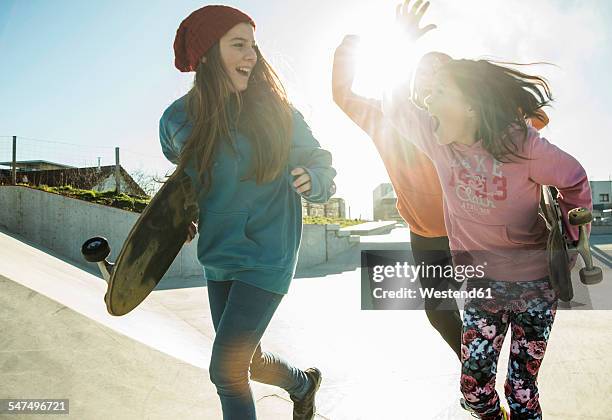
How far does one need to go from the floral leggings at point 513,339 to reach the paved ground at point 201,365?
48 cm

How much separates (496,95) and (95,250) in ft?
5.88

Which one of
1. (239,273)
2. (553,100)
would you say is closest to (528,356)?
(553,100)

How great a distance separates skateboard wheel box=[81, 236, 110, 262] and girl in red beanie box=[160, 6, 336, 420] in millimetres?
494

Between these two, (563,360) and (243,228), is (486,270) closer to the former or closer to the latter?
(243,228)

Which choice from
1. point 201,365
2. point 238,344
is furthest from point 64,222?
point 238,344

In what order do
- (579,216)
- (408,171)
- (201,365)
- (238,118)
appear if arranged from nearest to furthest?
(579,216)
(238,118)
(408,171)
(201,365)

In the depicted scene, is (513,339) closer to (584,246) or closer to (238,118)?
(584,246)

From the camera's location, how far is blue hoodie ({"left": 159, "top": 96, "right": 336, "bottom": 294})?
6.29 feet

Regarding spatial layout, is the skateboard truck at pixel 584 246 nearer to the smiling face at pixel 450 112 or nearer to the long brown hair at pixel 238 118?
the smiling face at pixel 450 112

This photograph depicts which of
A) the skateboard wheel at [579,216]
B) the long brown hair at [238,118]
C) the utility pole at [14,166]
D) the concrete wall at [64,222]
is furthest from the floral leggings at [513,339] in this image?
the utility pole at [14,166]

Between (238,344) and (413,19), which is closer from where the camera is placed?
(238,344)

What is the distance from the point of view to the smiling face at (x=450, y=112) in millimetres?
2020

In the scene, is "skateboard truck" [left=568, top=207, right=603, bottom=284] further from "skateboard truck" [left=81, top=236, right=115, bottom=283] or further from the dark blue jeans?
"skateboard truck" [left=81, top=236, right=115, bottom=283]

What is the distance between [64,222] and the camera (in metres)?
10.4
